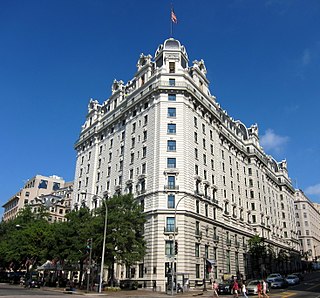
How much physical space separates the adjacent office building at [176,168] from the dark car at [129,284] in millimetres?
1010

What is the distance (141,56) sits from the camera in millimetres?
64688

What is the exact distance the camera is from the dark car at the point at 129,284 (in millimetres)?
46375

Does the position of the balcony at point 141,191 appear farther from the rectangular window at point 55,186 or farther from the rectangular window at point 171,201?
the rectangular window at point 55,186

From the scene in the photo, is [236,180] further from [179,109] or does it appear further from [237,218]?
[179,109]

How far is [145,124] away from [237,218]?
2737 centimetres

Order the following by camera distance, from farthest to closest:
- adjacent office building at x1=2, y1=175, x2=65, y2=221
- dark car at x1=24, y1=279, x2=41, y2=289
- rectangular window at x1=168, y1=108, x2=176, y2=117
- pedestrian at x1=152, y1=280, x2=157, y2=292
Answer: adjacent office building at x1=2, y1=175, x2=65, y2=221 < rectangular window at x1=168, y1=108, x2=176, y2=117 < dark car at x1=24, y1=279, x2=41, y2=289 < pedestrian at x1=152, y1=280, x2=157, y2=292

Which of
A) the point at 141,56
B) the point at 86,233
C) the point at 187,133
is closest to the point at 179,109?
the point at 187,133

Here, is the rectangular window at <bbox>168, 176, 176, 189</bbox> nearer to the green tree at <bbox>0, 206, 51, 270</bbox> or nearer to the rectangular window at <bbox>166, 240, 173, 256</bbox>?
the rectangular window at <bbox>166, 240, 173, 256</bbox>

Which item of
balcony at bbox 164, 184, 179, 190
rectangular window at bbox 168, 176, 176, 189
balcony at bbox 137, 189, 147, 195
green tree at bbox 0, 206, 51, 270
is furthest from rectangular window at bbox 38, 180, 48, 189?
balcony at bbox 164, 184, 179, 190

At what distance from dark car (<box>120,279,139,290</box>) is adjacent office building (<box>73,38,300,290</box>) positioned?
101 cm

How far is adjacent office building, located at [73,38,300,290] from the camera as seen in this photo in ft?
157

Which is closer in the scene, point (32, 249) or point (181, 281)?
point (181, 281)

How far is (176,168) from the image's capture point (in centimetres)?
5072

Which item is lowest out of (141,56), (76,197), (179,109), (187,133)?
(76,197)
